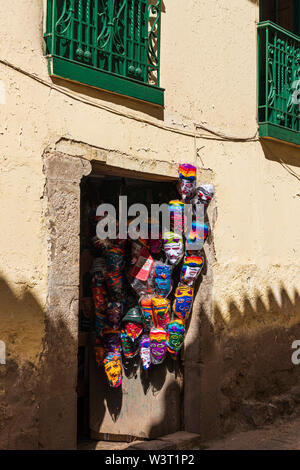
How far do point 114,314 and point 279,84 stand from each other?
3.24 metres

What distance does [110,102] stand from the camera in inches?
212

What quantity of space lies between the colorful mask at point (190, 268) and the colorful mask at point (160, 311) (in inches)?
10.7

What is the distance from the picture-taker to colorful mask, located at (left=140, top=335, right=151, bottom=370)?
599 cm

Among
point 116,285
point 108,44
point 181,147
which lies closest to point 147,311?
point 116,285

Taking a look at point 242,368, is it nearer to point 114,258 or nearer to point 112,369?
point 112,369

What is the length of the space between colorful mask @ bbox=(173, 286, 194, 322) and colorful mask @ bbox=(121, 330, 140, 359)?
1.60 feet

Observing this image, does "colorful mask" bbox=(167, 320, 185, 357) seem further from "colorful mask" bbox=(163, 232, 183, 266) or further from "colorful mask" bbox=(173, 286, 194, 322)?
"colorful mask" bbox=(163, 232, 183, 266)

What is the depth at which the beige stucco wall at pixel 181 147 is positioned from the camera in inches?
183

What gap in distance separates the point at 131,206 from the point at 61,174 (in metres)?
1.42

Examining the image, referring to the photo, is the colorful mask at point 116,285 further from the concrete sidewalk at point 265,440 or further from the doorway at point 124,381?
the concrete sidewalk at point 265,440

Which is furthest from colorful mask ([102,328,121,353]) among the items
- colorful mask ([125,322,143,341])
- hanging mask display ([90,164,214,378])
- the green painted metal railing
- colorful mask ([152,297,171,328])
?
the green painted metal railing
